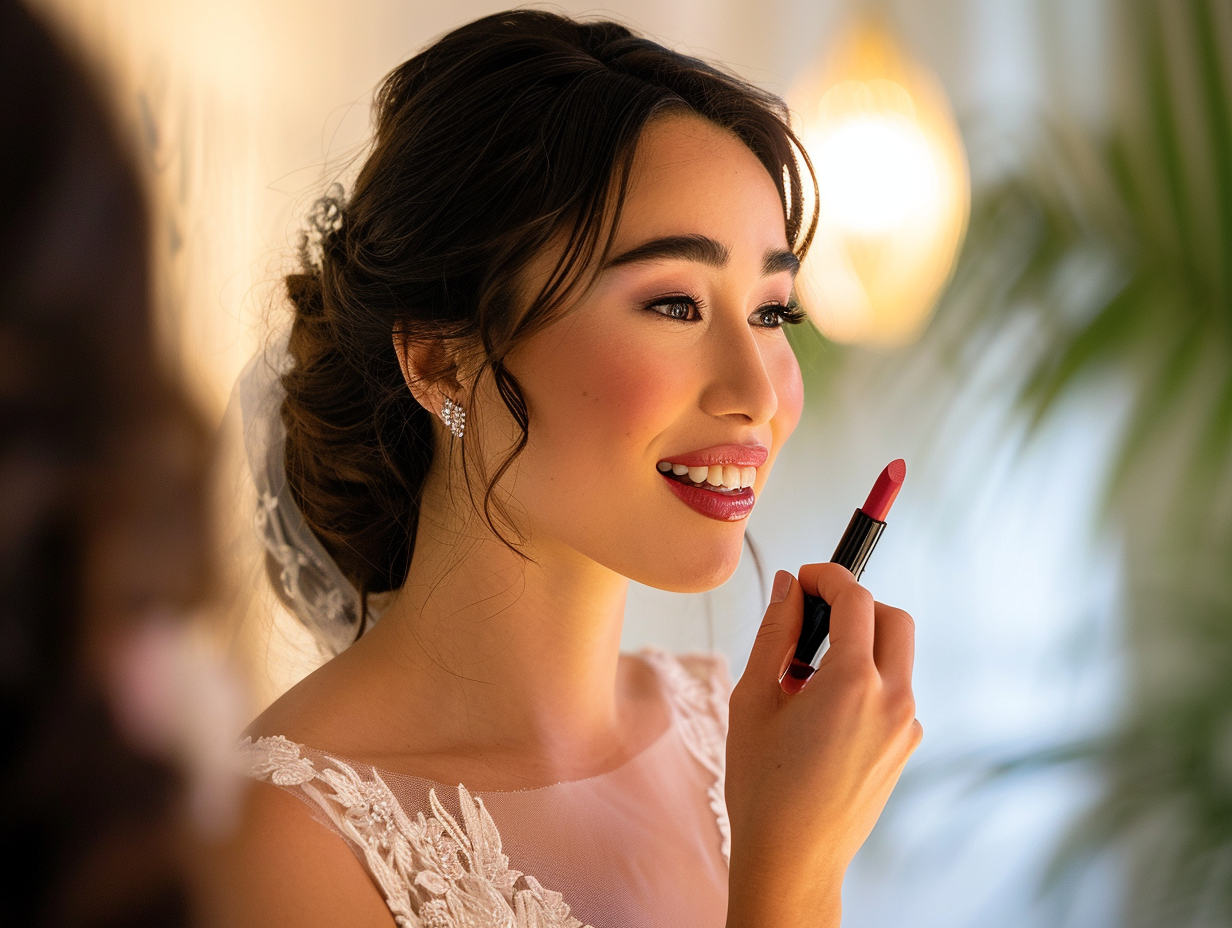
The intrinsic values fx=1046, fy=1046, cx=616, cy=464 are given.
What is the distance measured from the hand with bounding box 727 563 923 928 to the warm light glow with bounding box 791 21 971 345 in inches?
38.8

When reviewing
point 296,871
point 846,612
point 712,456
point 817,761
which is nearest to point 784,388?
point 712,456

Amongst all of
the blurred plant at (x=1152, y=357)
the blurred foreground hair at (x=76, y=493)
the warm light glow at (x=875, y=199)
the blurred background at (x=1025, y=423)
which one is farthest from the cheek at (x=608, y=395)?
the blurred plant at (x=1152, y=357)

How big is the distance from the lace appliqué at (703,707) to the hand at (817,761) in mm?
326

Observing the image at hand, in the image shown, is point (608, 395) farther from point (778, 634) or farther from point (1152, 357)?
point (1152, 357)

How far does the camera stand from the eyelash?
867 millimetres

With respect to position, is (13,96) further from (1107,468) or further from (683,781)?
(1107,468)

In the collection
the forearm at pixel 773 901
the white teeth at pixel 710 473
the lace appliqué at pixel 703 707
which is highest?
the white teeth at pixel 710 473

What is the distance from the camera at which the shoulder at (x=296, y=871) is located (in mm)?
727

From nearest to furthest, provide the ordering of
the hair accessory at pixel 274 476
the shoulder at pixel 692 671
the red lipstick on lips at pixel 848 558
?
the red lipstick on lips at pixel 848 558 < the hair accessory at pixel 274 476 < the shoulder at pixel 692 671

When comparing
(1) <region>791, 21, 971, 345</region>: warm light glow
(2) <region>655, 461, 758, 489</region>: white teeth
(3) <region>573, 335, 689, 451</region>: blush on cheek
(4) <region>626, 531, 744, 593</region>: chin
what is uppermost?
(1) <region>791, 21, 971, 345</region>: warm light glow

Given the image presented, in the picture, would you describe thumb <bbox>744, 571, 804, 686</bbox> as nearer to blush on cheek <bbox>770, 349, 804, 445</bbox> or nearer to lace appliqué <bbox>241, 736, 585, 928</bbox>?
blush on cheek <bbox>770, 349, 804, 445</bbox>

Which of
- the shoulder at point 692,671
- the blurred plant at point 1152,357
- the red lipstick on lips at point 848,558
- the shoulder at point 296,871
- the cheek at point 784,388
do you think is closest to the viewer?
the shoulder at point 296,871

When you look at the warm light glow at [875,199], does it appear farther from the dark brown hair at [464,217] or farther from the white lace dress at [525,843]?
the white lace dress at [525,843]

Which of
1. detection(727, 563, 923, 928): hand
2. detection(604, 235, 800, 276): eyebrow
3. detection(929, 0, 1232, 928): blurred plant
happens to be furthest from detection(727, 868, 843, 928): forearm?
detection(929, 0, 1232, 928): blurred plant
